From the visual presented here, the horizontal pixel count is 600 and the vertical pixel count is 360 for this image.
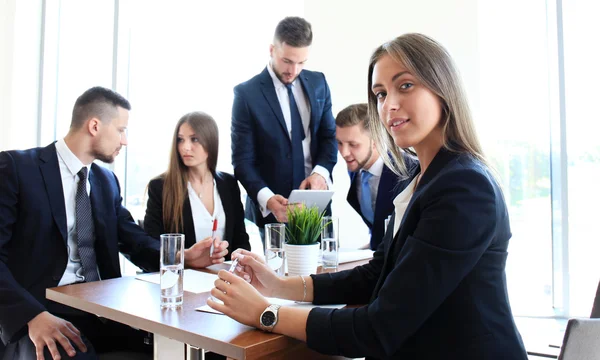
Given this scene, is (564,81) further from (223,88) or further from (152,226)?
(152,226)

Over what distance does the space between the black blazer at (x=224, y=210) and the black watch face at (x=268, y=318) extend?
1.36 m

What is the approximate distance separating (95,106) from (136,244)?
0.69 metres

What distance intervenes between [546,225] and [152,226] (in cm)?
326

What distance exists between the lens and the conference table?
1.09 meters

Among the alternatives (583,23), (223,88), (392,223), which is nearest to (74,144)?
(392,223)

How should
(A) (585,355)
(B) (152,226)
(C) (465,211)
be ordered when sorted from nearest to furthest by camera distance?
1. (A) (585,355)
2. (C) (465,211)
3. (B) (152,226)

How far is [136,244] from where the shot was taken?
2230mm

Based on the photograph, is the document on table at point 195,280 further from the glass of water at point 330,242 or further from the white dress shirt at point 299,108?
the white dress shirt at point 299,108

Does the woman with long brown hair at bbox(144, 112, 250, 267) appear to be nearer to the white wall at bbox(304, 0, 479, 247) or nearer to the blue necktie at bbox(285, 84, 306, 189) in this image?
the blue necktie at bbox(285, 84, 306, 189)

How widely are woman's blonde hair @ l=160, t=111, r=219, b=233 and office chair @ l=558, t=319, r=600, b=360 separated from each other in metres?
1.97

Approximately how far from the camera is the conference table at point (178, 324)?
1090 millimetres

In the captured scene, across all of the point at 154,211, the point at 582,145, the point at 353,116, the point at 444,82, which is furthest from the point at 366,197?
the point at 582,145

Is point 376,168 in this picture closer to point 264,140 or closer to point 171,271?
point 264,140

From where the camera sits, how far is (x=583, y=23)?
4012mm
